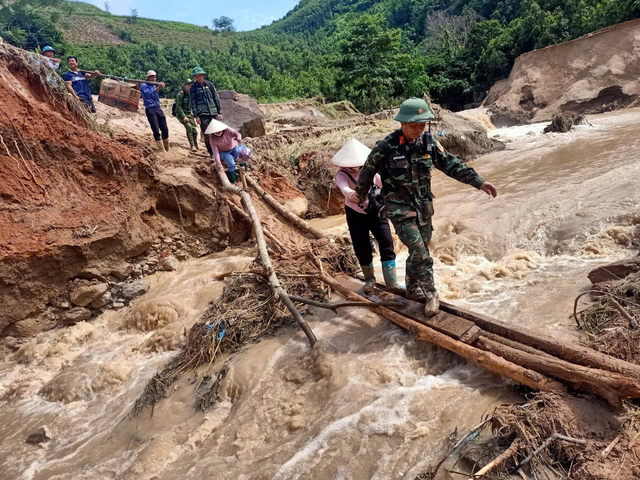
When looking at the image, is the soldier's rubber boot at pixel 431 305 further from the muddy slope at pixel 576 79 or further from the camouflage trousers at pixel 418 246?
the muddy slope at pixel 576 79

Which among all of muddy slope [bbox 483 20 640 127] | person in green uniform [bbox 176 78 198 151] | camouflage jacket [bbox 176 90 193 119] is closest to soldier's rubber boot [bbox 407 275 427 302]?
person in green uniform [bbox 176 78 198 151]

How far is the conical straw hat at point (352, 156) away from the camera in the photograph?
3.60m

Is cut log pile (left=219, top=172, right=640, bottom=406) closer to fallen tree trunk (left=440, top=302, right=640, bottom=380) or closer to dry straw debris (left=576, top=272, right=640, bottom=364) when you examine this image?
fallen tree trunk (left=440, top=302, right=640, bottom=380)

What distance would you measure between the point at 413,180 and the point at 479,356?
4.34ft

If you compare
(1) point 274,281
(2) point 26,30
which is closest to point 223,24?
(2) point 26,30

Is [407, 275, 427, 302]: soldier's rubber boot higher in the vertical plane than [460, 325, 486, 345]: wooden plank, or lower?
higher

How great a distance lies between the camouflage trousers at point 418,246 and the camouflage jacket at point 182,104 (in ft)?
19.7

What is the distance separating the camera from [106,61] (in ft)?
134

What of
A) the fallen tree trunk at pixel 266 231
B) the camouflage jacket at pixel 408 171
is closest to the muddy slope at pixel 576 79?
the fallen tree trunk at pixel 266 231

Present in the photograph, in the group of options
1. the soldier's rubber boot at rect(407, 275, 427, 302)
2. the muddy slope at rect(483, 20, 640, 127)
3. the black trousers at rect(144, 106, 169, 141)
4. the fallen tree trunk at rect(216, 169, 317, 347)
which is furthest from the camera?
the muddy slope at rect(483, 20, 640, 127)

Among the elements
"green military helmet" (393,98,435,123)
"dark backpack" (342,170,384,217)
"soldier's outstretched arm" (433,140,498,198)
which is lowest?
"dark backpack" (342,170,384,217)

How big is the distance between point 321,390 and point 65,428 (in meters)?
2.69

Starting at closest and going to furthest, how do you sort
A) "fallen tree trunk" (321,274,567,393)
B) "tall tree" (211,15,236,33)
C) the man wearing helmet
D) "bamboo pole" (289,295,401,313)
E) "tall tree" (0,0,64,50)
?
"fallen tree trunk" (321,274,567,393), "bamboo pole" (289,295,401,313), the man wearing helmet, "tall tree" (0,0,64,50), "tall tree" (211,15,236,33)

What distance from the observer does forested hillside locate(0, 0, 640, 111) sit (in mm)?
20625
